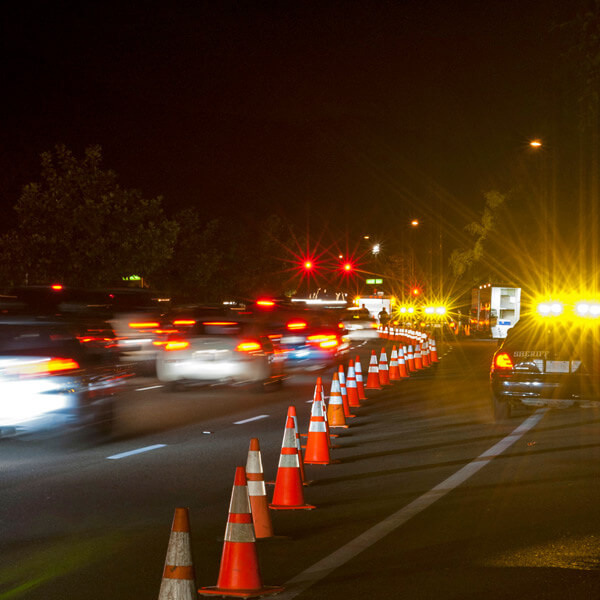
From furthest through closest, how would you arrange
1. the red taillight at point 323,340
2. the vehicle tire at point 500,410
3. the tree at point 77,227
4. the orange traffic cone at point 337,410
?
the tree at point 77,227
the red taillight at point 323,340
the vehicle tire at point 500,410
the orange traffic cone at point 337,410

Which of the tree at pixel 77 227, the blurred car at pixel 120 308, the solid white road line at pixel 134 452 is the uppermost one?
the tree at pixel 77 227

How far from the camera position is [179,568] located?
4980 mm

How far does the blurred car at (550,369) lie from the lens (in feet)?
50.9

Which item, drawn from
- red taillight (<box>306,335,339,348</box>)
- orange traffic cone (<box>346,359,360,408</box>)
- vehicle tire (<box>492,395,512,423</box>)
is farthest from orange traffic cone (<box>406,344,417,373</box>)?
vehicle tire (<box>492,395,512,423</box>)

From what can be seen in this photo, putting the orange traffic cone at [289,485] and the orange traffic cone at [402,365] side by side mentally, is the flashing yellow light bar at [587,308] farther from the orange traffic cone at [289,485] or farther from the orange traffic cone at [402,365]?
the orange traffic cone at [289,485]

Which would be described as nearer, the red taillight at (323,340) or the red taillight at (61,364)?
the red taillight at (61,364)

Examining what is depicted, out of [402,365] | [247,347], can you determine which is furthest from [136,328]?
[247,347]

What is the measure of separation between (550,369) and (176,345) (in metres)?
7.35

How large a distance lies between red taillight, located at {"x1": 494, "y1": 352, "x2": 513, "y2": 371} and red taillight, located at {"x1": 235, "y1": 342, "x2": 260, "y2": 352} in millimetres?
5584

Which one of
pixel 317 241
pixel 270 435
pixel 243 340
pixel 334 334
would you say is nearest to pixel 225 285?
pixel 317 241

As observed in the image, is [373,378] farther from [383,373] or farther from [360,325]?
[360,325]

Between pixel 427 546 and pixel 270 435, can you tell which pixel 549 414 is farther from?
pixel 427 546

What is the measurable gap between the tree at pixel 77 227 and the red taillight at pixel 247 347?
19345 millimetres

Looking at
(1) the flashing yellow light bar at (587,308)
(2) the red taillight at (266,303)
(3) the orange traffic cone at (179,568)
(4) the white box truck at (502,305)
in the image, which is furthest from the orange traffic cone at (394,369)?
(4) the white box truck at (502,305)
